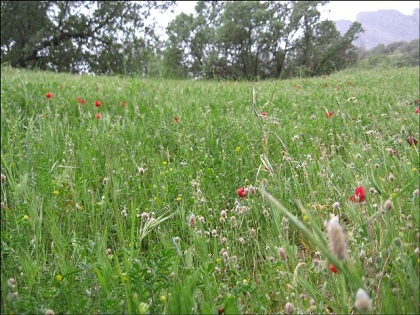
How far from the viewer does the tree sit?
22.6 metres

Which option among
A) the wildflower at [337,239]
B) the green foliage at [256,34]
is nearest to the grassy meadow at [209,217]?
the wildflower at [337,239]

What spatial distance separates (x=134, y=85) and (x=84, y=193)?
3.74 m

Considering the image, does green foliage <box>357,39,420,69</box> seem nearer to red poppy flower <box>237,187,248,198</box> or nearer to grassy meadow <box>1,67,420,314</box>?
grassy meadow <box>1,67,420,314</box>

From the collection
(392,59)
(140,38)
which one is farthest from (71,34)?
(392,59)

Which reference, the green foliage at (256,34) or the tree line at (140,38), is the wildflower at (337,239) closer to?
the tree line at (140,38)

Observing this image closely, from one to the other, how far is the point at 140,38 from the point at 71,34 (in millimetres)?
4762

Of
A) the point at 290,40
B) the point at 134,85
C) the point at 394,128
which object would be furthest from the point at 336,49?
the point at 394,128

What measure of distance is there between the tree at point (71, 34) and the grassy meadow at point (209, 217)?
66.3 ft

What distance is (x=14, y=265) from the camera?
56.4 inches

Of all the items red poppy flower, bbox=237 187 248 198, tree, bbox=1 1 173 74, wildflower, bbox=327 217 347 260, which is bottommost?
red poppy flower, bbox=237 187 248 198

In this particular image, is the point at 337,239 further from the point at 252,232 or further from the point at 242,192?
the point at 242,192

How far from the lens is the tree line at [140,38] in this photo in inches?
876

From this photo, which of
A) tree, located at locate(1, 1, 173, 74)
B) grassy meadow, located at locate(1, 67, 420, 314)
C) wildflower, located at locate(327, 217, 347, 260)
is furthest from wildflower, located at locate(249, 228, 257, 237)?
tree, located at locate(1, 1, 173, 74)

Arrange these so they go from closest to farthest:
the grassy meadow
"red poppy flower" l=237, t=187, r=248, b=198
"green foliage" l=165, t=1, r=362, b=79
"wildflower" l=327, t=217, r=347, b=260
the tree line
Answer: "wildflower" l=327, t=217, r=347, b=260 < the grassy meadow < "red poppy flower" l=237, t=187, r=248, b=198 < the tree line < "green foliage" l=165, t=1, r=362, b=79
